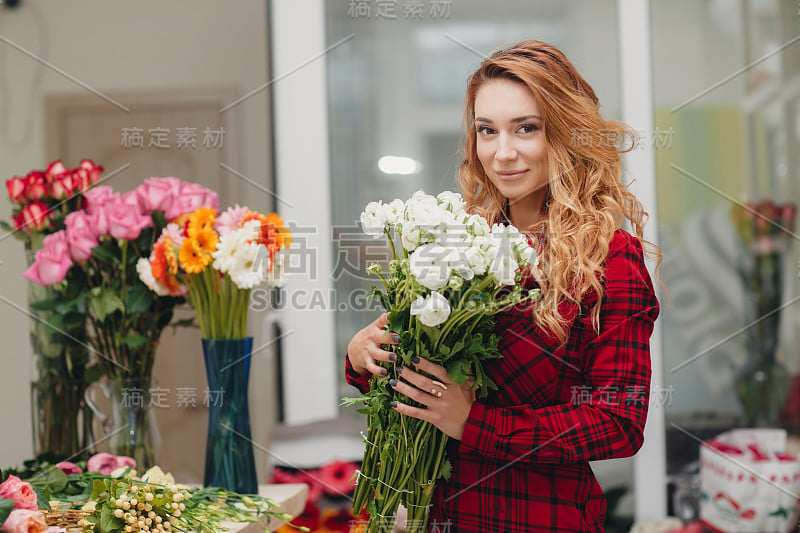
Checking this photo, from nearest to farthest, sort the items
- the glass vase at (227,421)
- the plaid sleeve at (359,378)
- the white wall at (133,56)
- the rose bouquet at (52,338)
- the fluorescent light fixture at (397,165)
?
1. the plaid sleeve at (359,378)
2. the glass vase at (227,421)
3. the rose bouquet at (52,338)
4. the fluorescent light fixture at (397,165)
5. the white wall at (133,56)

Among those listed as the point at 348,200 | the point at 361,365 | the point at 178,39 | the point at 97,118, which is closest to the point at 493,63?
the point at 361,365

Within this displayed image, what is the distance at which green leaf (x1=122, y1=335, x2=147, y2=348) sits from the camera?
149cm

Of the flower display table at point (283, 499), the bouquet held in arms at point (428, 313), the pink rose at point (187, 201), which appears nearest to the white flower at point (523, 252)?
the bouquet held in arms at point (428, 313)

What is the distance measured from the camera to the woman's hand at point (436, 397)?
3.49ft

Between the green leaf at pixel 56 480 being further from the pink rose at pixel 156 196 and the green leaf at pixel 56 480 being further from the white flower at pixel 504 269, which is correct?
the white flower at pixel 504 269

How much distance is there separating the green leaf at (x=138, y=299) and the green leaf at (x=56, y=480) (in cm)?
35

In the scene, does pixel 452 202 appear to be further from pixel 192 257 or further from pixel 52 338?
pixel 52 338

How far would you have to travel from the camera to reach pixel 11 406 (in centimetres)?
185

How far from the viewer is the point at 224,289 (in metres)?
1.47

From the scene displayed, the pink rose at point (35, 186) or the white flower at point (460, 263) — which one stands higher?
the pink rose at point (35, 186)

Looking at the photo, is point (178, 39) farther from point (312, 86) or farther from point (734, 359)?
point (734, 359)

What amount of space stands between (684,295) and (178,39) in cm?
187

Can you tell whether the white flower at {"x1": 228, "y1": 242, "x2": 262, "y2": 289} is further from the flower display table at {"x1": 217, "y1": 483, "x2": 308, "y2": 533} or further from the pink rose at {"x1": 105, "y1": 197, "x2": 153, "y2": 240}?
the flower display table at {"x1": 217, "y1": 483, "x2": 308, "y2": 533}

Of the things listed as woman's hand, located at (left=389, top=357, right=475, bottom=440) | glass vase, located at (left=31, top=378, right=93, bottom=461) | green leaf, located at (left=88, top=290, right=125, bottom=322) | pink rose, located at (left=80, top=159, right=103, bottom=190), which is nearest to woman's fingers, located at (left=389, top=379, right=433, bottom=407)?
woman's hand, located at (left=389, top=357, right=475, bottom=440)
